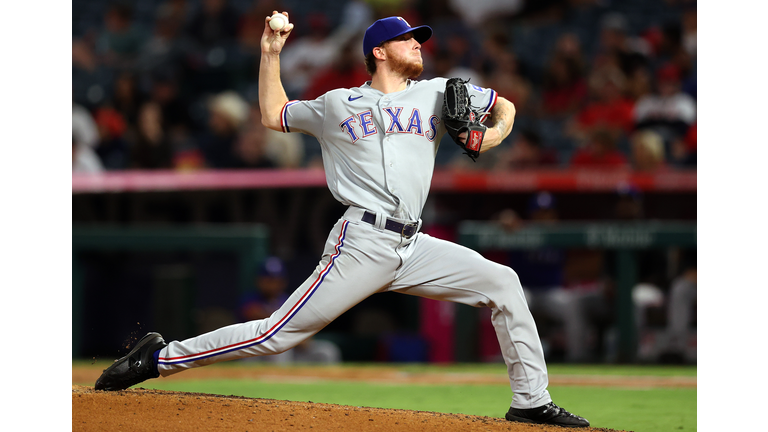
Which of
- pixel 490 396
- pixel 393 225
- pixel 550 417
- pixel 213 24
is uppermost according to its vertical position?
pixel 213 24

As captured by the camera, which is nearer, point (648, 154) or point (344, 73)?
point (648, 154)

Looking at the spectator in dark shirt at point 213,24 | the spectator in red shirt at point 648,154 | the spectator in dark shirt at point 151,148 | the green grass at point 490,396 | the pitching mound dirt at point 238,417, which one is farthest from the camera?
the spectator in dark shirt at point 213,24

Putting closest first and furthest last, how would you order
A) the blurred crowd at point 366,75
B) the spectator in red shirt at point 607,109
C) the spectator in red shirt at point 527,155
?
the spectator in red shirt at point 527,155, the blurred crowd at point 366,75, the spectator in red shirt at point 607,109

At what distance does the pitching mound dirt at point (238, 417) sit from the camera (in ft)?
9.62

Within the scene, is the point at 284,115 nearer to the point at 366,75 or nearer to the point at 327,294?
the point at 327,294

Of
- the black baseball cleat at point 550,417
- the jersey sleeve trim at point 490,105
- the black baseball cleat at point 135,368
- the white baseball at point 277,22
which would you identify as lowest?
the black baseball cleat at point 550,417

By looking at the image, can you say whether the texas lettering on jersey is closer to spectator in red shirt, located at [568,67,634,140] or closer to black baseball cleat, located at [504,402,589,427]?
black baseball cleat, located at [504,402,589,427]

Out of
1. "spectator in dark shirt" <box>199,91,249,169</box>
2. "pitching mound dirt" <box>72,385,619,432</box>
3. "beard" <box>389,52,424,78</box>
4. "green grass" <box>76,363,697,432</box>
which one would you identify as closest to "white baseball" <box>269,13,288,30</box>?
"beard" <box>389,52,424,78</box>

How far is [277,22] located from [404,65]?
0.52 meters

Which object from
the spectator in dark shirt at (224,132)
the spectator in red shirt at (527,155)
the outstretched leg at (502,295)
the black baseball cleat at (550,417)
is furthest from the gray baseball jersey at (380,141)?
the spectator in dark shirt at (224,132)

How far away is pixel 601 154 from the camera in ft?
23.5

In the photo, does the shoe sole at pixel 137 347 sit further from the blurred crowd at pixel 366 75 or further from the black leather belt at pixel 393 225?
the blurred crowd at pixel 366 75

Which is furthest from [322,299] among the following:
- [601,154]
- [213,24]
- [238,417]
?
[213,24]

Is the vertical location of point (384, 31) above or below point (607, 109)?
below
